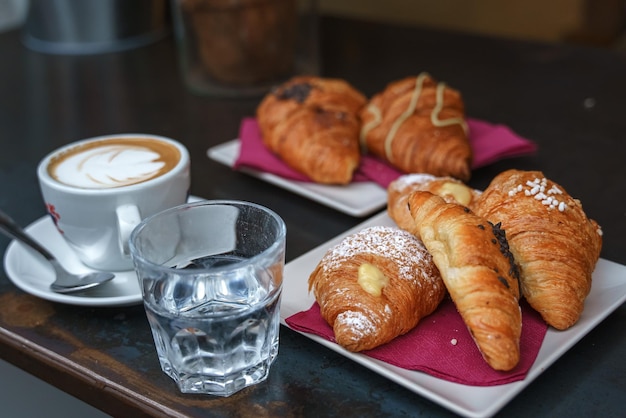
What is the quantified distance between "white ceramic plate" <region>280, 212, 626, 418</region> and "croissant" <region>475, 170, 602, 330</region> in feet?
0.06

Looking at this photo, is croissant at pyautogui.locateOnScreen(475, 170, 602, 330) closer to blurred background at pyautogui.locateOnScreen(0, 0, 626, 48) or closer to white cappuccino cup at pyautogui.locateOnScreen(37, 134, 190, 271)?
white cappuccino cup at pyautogui.locateOnScreen(37, 134, 190, 271)

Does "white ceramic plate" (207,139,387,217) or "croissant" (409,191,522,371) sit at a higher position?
"croissant" (409,191,522,371)

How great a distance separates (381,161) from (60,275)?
492 mm

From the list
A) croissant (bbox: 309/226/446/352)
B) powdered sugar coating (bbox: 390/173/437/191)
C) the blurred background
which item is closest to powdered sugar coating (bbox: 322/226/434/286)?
croissant (bbox: 309/226/446/352)

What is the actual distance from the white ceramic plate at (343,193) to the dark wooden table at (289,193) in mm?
16

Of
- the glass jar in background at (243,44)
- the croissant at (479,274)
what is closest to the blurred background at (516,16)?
the glass jar in background at (243,44)

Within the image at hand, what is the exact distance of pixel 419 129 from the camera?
1108mm

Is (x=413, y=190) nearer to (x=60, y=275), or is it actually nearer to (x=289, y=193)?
(x=289, y=193)

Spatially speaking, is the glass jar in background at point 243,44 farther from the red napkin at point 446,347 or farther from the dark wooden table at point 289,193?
the red napkin at point 446,347

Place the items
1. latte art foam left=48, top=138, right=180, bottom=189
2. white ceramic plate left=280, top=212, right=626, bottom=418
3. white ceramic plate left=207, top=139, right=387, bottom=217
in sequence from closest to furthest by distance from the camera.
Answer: white ceramic plate left=280, top=212, right=626, bottom=418 → latte art foam left=48, top=138, right=180, bottom=189 → white ceramic plate left=207, top=139, right=387, bottom=217

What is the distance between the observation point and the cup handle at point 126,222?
781 mm

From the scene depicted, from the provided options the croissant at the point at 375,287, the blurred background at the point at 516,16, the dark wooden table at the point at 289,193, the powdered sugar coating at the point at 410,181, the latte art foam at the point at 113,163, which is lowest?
the blurred background at the point at 516,16

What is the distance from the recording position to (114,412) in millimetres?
689

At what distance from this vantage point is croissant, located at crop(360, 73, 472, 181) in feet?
3.49
